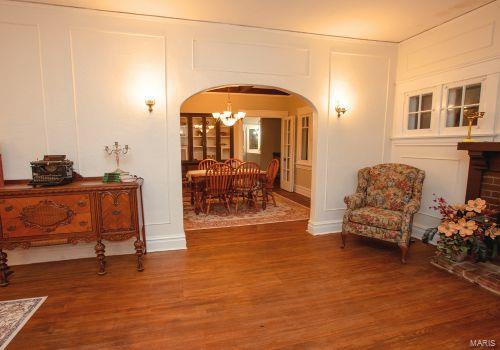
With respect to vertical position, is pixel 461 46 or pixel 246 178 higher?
pixel 461 46

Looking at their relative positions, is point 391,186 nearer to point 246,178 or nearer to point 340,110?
point 340,110

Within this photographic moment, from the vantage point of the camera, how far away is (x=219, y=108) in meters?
7.02

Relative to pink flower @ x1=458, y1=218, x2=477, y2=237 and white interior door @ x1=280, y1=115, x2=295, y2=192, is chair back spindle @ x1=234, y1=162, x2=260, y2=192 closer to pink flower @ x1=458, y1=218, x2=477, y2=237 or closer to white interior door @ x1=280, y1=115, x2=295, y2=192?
white interior door @ x1=280, y1=115, x2=295, y2=192

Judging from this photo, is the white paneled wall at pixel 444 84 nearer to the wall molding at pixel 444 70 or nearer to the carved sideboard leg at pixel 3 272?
the wall molding at pixel 444 70

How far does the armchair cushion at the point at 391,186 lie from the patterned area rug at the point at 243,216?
1369 mm

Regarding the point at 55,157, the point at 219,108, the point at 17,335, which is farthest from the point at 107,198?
the point at 219,108

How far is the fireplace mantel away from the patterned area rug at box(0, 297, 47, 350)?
13.9 ft

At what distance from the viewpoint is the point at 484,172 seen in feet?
9.51

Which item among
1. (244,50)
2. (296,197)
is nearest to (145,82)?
(244,50)

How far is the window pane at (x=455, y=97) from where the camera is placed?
322 cm

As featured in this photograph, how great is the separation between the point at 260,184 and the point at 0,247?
12.5ft

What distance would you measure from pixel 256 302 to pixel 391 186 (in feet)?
7.70

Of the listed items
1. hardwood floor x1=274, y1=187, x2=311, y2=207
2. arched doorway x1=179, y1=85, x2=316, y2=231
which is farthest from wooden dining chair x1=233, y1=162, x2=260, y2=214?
hardwood floor x1=274, y1=187, x2=311, y2=207

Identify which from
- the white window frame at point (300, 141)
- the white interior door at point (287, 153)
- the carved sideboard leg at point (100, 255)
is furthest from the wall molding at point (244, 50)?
the white interior door at point (287, 153)
